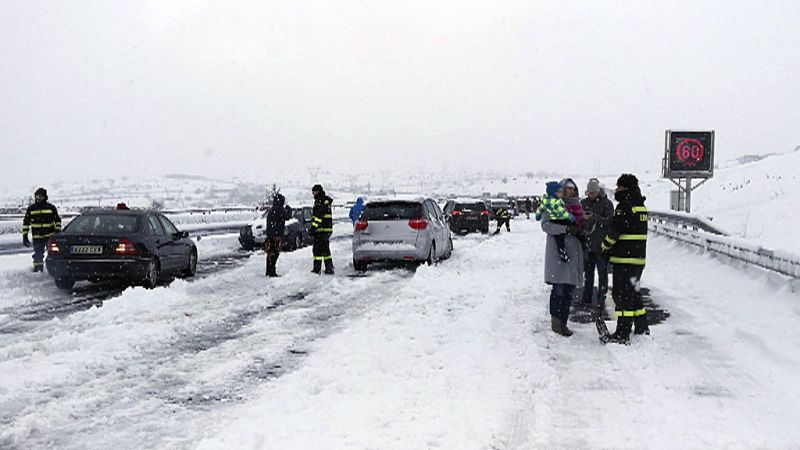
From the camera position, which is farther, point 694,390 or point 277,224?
point 277,224

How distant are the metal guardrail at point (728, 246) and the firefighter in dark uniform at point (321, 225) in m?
7.91

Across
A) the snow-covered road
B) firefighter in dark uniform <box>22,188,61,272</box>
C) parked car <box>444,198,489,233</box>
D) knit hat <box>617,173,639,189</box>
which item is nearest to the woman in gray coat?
the snow-covered road

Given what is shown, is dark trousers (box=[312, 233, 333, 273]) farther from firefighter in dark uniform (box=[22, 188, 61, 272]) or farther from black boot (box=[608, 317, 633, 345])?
black boot (box=[608, 317, 633, 345])

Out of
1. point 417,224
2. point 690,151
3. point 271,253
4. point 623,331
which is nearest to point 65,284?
point 271,253

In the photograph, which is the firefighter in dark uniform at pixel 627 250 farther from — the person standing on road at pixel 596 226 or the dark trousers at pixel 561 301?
the person standing on road at pixel 596 226

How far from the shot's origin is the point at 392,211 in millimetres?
14562

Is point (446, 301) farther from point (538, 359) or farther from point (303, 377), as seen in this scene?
point (303, 377)

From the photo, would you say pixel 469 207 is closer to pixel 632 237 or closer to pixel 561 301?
pixel 561 301

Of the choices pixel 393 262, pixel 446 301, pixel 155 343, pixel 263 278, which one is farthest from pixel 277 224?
pixel 155 343

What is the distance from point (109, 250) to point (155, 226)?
1.42 metres

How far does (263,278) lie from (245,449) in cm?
939

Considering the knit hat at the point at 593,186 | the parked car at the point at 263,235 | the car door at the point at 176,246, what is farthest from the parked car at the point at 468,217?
the knit hat at the point at 593,186

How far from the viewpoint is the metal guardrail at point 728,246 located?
29.8 feet

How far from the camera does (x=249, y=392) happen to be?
5281 mm
